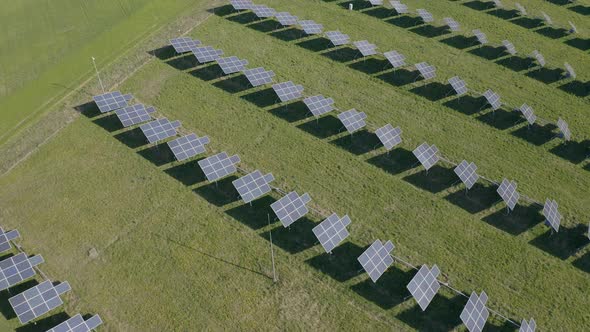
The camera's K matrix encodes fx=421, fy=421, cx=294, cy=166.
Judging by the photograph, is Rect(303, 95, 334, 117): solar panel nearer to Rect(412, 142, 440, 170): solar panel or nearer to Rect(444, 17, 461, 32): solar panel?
Rect(412, 142, 440, 170): solar panel

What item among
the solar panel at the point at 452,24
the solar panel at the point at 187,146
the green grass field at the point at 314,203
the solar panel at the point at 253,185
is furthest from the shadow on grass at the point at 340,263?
the solar panel at the point at 452,24

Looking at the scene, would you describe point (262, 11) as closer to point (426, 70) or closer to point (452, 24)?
point (426, 70)

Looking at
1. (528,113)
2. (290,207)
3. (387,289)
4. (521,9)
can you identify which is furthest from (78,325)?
(521,9)

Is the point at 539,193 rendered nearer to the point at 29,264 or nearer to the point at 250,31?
the point at 250,31

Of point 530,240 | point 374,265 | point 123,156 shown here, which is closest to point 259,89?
point 123,156

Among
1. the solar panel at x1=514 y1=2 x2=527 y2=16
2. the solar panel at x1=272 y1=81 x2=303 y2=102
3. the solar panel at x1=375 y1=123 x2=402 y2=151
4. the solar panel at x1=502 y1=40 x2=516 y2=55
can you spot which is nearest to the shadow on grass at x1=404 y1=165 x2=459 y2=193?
the solar panel at x1=375 y1=123 x2=402 y2=151
